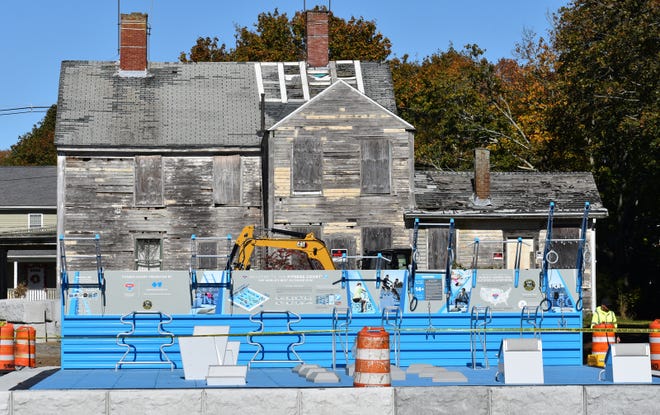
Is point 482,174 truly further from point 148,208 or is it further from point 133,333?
point 133,333

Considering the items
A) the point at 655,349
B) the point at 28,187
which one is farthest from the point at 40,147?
the point at 655,349

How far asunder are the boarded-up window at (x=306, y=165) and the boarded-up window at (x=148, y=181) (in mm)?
5090

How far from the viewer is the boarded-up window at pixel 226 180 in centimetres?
3812

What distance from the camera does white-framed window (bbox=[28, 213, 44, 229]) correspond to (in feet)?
192

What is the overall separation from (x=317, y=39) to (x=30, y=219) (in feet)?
79.5

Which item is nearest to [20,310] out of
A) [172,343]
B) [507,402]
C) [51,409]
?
[172,343]

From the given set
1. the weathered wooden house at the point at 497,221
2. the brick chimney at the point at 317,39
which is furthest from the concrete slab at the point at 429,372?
the brick chimney at the point at 317,39

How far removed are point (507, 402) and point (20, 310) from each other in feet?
66.0

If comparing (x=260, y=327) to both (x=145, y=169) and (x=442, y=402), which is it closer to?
(x=442, y=402)

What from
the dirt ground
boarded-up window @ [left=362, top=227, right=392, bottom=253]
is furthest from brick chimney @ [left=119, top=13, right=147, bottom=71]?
the dirt ground

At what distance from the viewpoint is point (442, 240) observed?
118 feet

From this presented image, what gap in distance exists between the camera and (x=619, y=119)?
113ft

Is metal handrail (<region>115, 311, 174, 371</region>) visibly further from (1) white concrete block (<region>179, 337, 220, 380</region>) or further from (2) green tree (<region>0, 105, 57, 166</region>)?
(2) green tree (<region>0, 105, 57, 166</region>)

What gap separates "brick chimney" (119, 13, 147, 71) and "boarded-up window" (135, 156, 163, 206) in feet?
15.5
